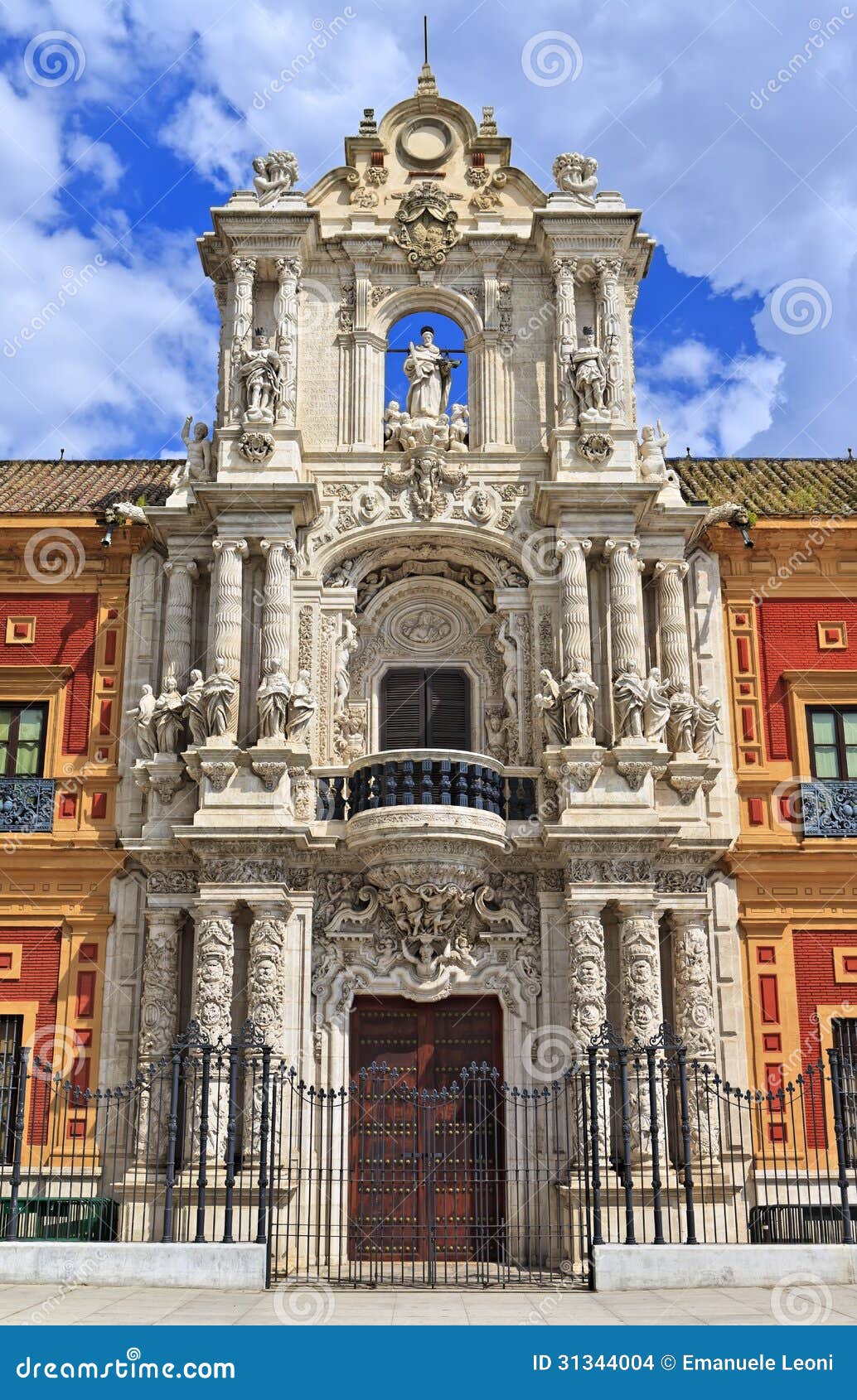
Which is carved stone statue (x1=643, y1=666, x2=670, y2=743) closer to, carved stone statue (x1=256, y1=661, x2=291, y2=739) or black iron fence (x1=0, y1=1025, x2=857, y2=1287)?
black iron fence (x1=0, y1=1025, x2=857, y2=1287)

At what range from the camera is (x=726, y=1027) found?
2062cm

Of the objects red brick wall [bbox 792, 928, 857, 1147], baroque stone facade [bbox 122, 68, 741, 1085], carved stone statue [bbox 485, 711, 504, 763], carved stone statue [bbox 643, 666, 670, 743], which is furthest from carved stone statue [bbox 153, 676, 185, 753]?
red brick wall [bbox 792, 928, 857, 1147]

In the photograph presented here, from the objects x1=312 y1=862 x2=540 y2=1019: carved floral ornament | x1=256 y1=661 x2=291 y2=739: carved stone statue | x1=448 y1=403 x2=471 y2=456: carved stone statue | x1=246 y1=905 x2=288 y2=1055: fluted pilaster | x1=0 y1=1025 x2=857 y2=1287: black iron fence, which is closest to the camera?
x1=0 y1=1025 x2=857 y2=1287: black iron fence

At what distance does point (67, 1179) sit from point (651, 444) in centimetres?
1395

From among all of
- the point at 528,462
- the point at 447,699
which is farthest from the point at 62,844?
the point at 528,462

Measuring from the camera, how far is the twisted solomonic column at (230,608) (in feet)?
68.7

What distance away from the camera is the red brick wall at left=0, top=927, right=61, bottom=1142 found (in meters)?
20.7

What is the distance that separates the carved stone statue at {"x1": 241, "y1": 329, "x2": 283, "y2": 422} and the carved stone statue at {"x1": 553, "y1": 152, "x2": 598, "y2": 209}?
5585 mm

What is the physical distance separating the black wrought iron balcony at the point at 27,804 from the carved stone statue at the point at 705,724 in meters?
9.69

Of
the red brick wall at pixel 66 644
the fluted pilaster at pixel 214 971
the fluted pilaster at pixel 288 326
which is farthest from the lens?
the fluted pilaster at pixel 288 326

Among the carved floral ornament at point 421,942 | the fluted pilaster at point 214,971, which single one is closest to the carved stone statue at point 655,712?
the carved floral ornament at point 421,942

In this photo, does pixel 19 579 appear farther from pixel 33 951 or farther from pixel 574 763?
pixel 574 763

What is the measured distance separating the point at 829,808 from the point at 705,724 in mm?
2332

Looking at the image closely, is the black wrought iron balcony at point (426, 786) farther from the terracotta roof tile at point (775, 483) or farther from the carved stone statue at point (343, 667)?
the terracotta roof tile at point (775, 483)
